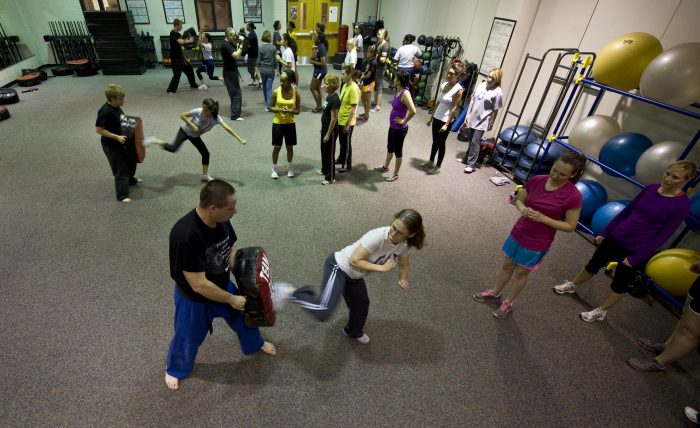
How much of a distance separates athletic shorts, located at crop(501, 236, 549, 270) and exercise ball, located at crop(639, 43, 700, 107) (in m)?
2.11

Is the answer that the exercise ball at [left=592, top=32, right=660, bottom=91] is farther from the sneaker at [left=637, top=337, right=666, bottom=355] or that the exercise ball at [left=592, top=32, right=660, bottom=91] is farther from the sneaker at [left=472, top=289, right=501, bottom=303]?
the sneaker at [left=472, top=289, right=501, bottom=303]

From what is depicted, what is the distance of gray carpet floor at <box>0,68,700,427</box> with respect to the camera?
2279 millimetres

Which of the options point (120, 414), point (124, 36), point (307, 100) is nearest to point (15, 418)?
point (120, 414)

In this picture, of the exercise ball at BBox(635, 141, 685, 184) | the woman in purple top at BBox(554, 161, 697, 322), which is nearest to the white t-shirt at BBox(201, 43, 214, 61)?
the exercise ball at BBox(635, 141, 685, 184)

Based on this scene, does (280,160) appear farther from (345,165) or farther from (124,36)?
(124,36)

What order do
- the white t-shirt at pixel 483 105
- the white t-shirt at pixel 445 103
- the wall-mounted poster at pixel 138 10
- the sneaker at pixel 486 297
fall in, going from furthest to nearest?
the wall-mounted poster at pixel 138 10 < the white t-shirt at pixel 483 105 < the white t-shirt at pixel 445 103 < the sneaker at pixel 486 297

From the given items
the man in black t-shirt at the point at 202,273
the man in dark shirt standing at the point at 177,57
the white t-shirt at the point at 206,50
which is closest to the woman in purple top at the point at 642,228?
the man in black t-shirt at the point at 202,273

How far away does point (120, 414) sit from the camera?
2.15m

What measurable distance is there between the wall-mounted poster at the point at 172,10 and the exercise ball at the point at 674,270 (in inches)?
496

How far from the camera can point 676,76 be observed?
3.06 metres

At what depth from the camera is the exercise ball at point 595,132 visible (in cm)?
398

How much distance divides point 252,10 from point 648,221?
11.9 meters

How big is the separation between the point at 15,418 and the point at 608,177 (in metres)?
6.28

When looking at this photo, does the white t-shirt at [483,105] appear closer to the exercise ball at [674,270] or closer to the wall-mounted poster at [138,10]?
the exercise ball at [674,270]
